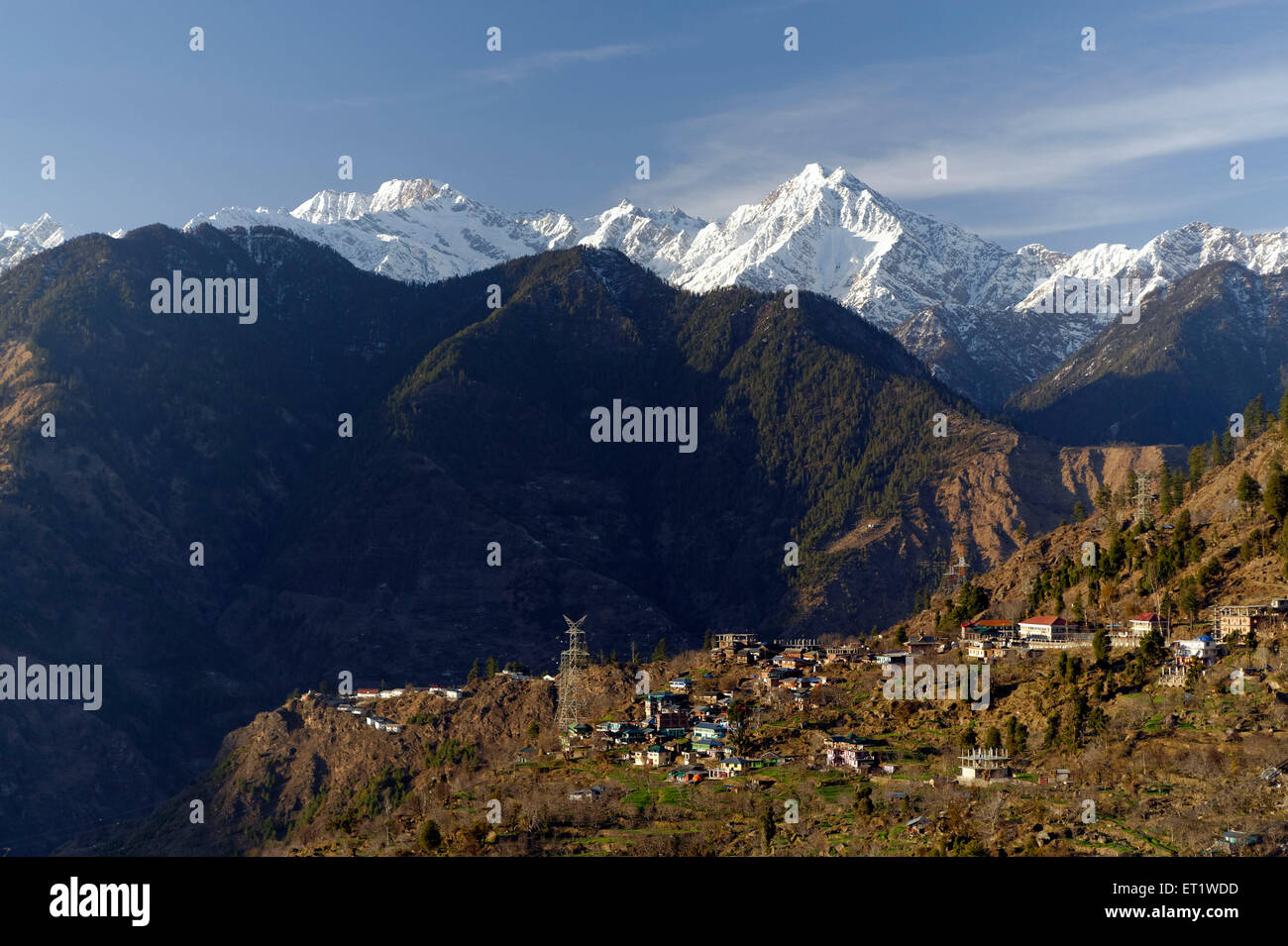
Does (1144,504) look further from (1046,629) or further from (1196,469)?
(1046,629)

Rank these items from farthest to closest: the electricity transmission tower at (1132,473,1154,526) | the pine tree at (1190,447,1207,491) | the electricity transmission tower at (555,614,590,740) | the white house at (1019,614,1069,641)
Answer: the pine tree at (1190,447,1207,491) → the electricity transmission tower at (1132,473,1154,526) → the electricity transmission tower at (555,614,590,740) → the white house at (1019,614,1069,641)

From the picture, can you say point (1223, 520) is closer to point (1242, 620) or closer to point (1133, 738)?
point (1242, 620)

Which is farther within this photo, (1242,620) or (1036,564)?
(1036,564)

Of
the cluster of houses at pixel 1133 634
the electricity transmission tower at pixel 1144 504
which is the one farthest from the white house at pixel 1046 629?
the electricity transmission tower at pixel 1144 504

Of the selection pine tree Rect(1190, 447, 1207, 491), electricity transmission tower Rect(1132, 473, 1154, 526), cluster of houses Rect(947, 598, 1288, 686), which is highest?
A: pine tree Rect(1190, 447, 1207, 491)

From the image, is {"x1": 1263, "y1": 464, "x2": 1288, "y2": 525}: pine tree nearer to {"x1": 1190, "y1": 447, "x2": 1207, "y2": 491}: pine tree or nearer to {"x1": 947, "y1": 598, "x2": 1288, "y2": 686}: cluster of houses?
{"x1": 947, "y1": 598, "x2": 1288, "y2": 686}: cluster of houses

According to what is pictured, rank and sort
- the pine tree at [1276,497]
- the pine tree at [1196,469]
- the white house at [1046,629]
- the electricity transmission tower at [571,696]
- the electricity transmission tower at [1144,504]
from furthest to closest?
the pine tree at [1196,469]
the electricity transmission tower at [1144,504]
the electricity transmission tower at [571,696]
the white house at [1046,629]
the pine tree at [1276,497]

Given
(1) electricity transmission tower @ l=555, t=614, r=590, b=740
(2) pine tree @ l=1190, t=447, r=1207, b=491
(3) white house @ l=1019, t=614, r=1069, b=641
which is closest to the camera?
(3) white house @ l=1019, t=614, r=1069, b=641

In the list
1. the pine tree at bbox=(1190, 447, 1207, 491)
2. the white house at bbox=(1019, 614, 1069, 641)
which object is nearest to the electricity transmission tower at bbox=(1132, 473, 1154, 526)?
Result: the pine tree at bbox=(1190, 447, 1207, 491)

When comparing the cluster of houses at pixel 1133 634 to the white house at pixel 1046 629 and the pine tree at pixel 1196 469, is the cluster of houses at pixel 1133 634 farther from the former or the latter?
the pine tree at pixel 1196 469

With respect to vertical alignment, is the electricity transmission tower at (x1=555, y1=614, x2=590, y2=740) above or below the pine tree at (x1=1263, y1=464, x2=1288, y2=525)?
below
